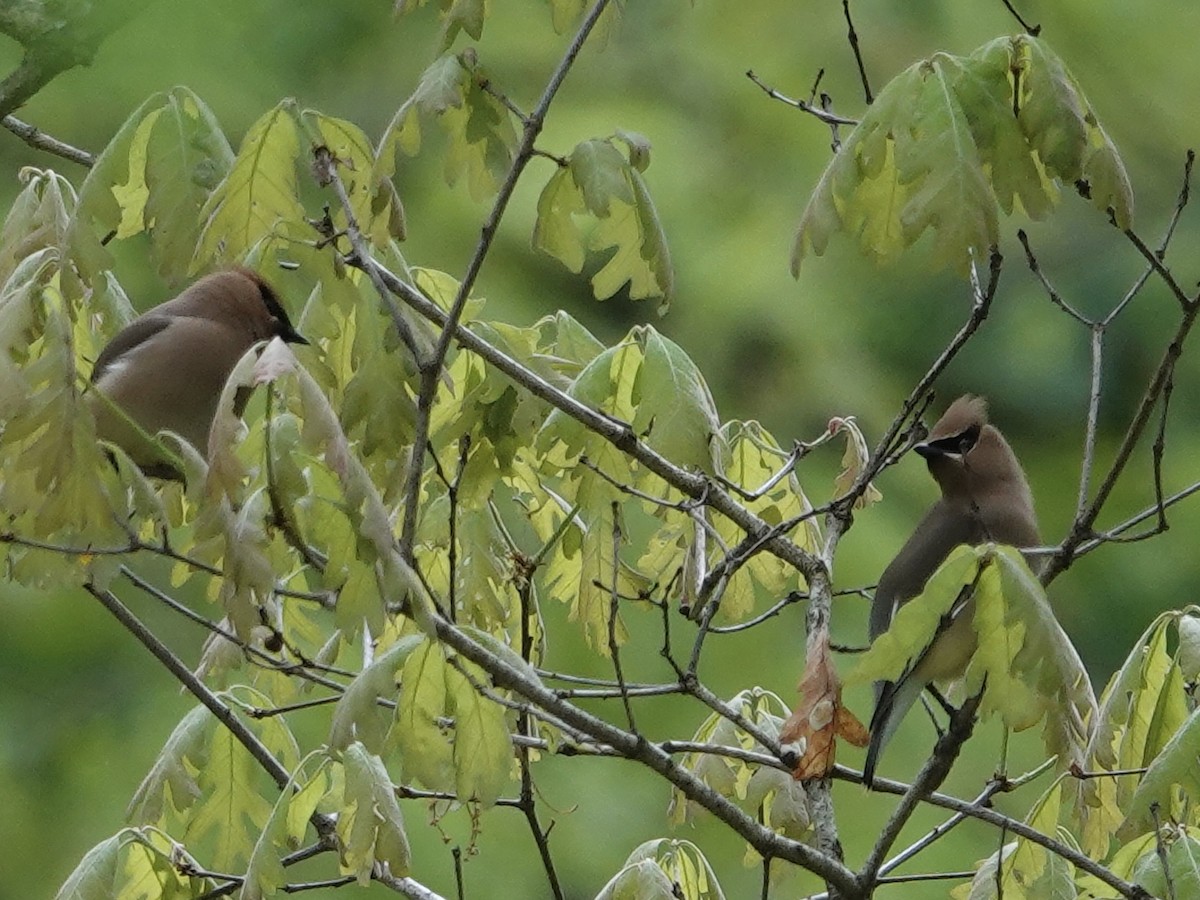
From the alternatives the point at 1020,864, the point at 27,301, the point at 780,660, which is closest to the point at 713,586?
the point at 1020,864

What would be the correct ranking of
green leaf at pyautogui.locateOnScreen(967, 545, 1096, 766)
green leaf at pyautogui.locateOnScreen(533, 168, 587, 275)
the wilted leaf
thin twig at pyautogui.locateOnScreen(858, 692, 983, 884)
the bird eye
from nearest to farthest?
green leaf at pyautogui.locateOnScreen(967, 545, 1096, 766) → thin twig at pyautogui.locateOnScreen(858, 692, 983, 884) → green leaf at pyautogui.locateOnScreen(533, 168, 587, 275) → the wilted leaf → the bird eye

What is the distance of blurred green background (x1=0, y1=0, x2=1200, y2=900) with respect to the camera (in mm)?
4180

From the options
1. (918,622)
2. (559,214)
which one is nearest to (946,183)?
(918,622)

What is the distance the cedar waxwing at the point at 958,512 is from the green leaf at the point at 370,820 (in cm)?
90

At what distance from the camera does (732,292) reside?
14.5 ft

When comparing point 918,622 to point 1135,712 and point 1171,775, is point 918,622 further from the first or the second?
point 1135,712

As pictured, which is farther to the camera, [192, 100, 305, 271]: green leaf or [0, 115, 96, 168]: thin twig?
[0, 115, 96, 168]: thin twig

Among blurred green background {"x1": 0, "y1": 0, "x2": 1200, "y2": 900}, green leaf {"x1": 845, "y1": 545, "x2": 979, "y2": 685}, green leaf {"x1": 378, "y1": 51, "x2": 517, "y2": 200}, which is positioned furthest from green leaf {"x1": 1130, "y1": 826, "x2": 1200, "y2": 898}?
blurred green background {"x1": 0, "y1": 0, "x2": 1200, "y2": 900}

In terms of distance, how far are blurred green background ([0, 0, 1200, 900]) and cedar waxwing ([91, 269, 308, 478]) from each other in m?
1.70

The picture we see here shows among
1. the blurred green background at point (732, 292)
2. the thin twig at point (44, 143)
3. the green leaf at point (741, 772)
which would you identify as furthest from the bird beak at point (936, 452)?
the blurred green background at point (732, 292)

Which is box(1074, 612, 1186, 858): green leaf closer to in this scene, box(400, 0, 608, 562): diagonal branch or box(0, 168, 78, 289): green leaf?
box(400, 0, 608, 562): diagonal branch

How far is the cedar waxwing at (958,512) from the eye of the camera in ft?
7.68

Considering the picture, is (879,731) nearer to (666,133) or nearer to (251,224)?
(251,224)

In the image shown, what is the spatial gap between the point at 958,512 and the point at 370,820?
1.09 metres
